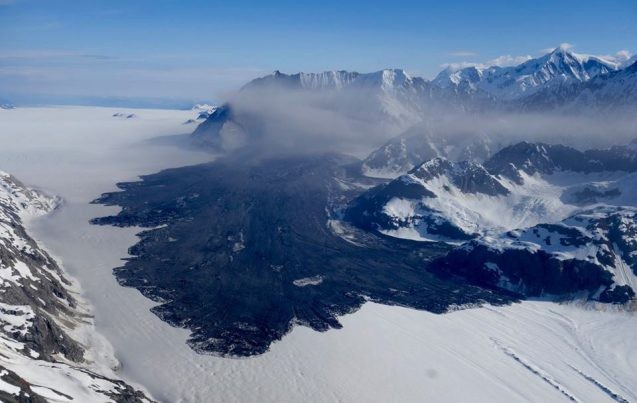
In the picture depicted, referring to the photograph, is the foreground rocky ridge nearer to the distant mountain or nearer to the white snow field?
the white snow field

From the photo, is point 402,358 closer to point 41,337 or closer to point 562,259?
point 41,337

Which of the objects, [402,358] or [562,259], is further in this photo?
[562,259]

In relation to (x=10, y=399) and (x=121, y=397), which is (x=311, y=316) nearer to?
(x=121, y=397)

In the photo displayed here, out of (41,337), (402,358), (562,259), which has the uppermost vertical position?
(41,337)

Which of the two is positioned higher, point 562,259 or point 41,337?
point 41,337

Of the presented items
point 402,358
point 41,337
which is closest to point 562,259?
point 402,358

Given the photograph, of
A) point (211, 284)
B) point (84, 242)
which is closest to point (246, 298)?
point (211, 284)

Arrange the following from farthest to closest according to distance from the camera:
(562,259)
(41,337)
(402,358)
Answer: (562,259) → (402,358) → (41,337)

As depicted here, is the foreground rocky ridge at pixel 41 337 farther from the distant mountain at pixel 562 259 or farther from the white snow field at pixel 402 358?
the distant mountain at pixel 562 259

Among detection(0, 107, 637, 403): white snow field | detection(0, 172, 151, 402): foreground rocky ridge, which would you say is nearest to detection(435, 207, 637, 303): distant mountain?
detection(0, 107, 637, 403): white snow field
